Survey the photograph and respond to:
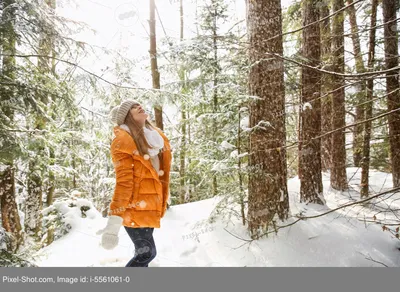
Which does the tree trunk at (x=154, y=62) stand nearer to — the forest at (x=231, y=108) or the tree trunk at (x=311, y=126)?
the forest at (x=231, y=108)

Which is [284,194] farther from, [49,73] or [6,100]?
[49,73]

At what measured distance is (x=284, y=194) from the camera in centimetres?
428

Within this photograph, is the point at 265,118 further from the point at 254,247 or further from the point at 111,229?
the point at 111,229

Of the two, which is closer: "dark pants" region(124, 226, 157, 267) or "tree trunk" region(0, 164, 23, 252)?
"dark pants" region(124, 226, 157, 267)

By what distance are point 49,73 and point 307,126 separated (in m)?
5.05

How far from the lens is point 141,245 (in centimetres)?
256

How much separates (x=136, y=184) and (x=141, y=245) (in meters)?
0.59

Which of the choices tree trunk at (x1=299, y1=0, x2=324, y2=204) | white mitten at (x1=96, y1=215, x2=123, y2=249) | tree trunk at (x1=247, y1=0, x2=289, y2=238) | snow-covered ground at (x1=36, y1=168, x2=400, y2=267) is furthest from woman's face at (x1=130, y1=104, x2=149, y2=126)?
tree trunk at (x1=299, y1=0, x2=324, y2=204)

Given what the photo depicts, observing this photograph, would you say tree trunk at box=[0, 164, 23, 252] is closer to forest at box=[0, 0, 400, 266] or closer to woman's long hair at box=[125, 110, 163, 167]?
forest at box=[0, 0, 400, 266]

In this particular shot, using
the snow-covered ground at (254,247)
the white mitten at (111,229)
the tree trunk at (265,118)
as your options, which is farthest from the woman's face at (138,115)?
the snow-covered ground at (254,247)

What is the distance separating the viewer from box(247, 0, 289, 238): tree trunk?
403cm

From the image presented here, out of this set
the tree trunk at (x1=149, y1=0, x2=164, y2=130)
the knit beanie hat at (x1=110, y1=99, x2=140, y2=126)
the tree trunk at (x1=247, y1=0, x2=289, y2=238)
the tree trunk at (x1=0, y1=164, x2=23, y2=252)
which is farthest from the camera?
the tree trunk at (x1=149, y1=0, x2=164, y2=130)

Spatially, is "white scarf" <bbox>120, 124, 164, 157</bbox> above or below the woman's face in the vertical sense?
below

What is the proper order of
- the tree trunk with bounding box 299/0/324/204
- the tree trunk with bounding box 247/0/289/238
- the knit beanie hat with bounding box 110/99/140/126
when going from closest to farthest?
1. the knit beanie hat with bounding box 110/99/140/126
2. the tree trunk with bounding box 247/0/289/238
3. the tree trunk with bounding box 299/0/324/204
